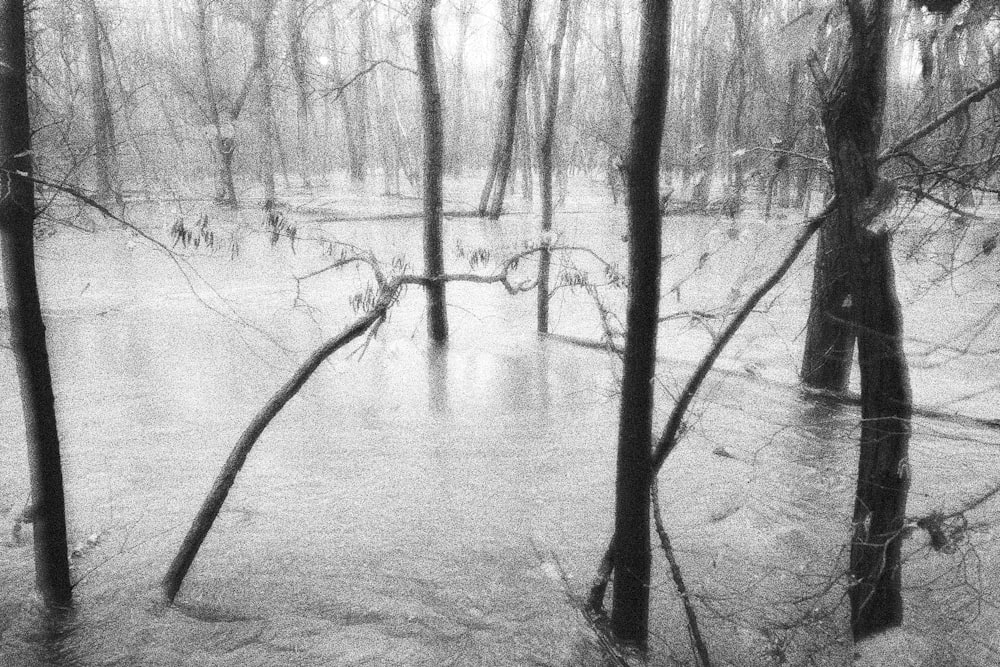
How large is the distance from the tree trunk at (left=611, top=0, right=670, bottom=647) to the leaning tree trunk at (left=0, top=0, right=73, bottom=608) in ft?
8.21

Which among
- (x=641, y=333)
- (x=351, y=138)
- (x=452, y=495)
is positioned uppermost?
(x=351, y=138)

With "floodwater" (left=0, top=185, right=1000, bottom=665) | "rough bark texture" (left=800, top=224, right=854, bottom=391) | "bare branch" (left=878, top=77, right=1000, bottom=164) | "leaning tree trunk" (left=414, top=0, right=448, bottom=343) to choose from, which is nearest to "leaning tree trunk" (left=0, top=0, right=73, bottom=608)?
"floodwater" (left=0, top=185, right=1000, bottom=665)

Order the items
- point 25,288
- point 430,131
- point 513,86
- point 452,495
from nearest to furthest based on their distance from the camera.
Answer: point 25,288 → point 452,495 → point 430,131 → point 513,86

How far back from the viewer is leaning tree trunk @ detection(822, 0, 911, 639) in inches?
109

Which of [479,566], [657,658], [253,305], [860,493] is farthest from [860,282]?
[253,305]

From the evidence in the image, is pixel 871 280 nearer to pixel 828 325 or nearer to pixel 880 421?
pixel 880 421

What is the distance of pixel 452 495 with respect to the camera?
18.6ft

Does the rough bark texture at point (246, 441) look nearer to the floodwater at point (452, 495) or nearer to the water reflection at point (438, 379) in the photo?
the floodwater at point (452, 495)

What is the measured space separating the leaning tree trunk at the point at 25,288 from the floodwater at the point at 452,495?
829 mm

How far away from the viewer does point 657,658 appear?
12.2 feet

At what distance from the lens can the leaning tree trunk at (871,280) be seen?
2.78 m

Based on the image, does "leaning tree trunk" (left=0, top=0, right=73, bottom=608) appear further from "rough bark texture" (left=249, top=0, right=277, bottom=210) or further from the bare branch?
"rough bark texture" (left=249, top=0, right=277, bottom=210)

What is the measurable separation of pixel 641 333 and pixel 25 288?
290 centimetres

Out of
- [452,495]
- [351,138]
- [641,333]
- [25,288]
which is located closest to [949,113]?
[641,333]
